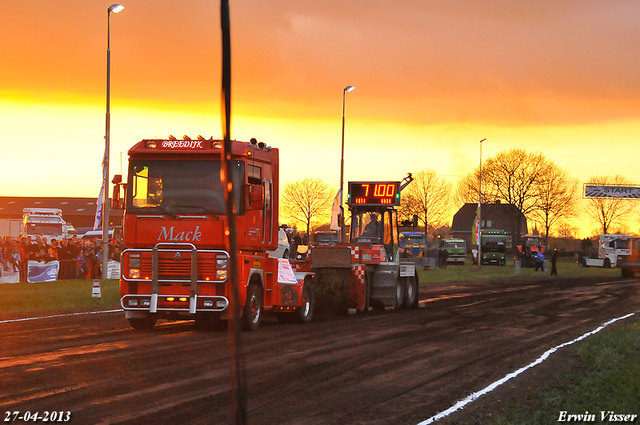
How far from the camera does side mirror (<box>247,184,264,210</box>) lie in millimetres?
13930

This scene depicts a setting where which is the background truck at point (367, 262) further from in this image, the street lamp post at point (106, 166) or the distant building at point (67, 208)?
the distant building at point (67, 208)

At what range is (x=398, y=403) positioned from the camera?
809cm

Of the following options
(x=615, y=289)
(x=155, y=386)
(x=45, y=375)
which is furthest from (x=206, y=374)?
(x=615, y=289)

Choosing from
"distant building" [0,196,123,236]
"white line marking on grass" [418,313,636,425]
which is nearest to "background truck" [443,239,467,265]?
"distant building" [0,196,123,236]

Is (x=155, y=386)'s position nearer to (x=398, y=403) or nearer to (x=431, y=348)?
(x=398, y=403)

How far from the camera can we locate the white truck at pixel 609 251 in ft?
194

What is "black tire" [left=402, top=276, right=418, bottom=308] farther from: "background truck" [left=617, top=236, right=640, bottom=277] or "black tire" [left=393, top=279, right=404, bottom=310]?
"background truck" [left=617, top=236, right=640, bottom=277]

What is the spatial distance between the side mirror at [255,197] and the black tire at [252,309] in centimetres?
161

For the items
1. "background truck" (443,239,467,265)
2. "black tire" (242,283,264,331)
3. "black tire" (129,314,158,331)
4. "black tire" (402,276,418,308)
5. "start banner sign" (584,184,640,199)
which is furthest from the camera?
"background truck" (443,239,467,265)

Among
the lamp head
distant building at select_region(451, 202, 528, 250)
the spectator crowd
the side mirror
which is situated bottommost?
the spectator crowd

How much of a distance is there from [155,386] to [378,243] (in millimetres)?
12577

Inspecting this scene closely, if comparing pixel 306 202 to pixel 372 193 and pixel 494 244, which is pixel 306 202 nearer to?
pixel 494 244

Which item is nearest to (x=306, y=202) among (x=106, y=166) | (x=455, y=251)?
(x=455, y=251)

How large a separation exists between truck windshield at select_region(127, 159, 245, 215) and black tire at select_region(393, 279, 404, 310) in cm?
793
